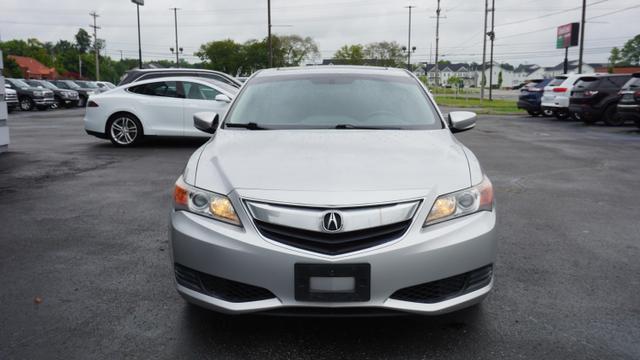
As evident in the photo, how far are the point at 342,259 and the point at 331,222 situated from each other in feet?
0.58

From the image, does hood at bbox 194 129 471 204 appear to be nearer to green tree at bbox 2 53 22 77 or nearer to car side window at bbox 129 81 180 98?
car side window at bbox 129 81 180 98

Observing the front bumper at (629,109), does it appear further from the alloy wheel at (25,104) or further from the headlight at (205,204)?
the alloy wheel at (25,104)

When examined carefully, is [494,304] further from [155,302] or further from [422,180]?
[155,302]

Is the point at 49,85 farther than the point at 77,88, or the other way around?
the point at 77,88

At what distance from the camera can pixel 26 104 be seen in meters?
31.1

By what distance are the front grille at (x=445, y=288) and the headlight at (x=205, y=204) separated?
894mm

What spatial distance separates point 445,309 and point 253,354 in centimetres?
98

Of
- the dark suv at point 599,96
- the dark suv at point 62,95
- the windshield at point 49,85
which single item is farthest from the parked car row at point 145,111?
the windshield at point 49,85

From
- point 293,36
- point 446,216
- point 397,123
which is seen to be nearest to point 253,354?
point 446,216

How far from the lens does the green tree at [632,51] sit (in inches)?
5138

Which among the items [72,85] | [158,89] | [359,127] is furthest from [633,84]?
[72,85]

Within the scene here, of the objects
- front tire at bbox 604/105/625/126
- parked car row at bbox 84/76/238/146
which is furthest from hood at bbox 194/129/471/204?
front tire at bbox 604/105/625/126

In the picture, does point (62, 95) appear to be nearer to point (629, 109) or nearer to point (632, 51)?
point (629, 109)

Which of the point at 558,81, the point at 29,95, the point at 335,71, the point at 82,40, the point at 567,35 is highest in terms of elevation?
the point at 82,40
